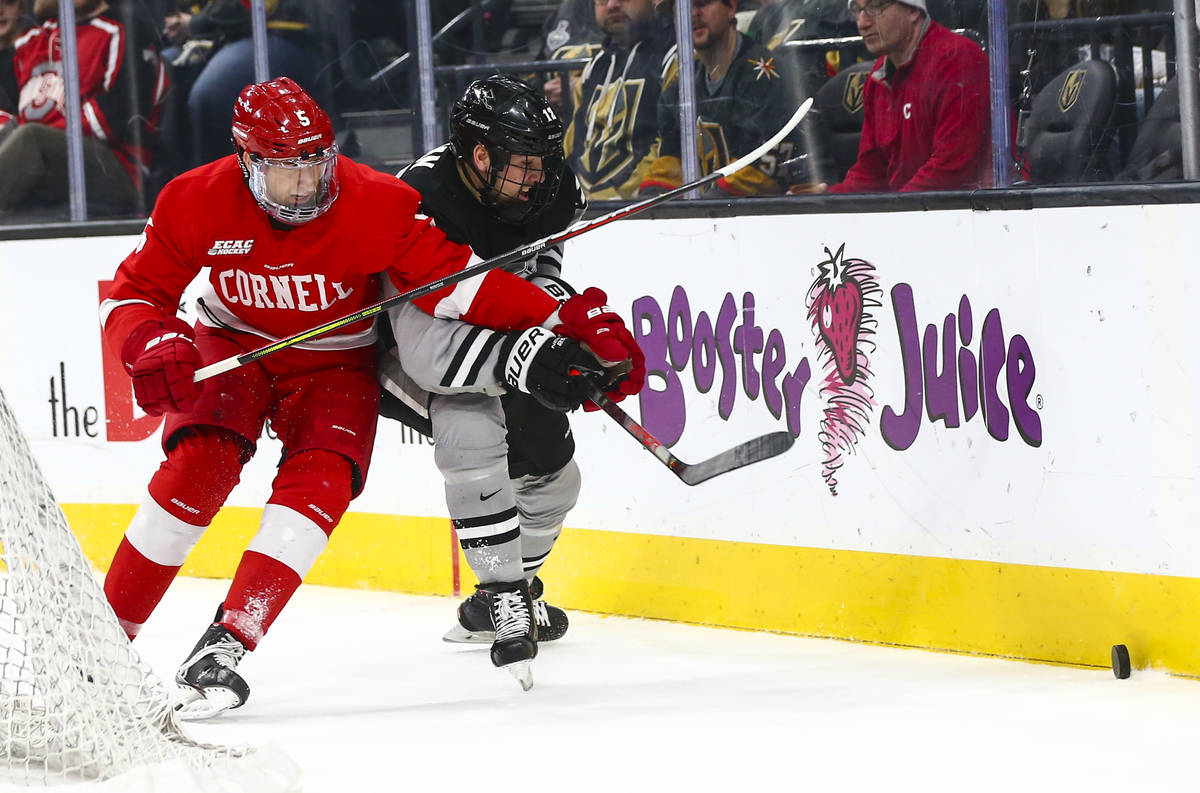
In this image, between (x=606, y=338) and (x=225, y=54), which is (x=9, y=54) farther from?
(x=606, y=338)

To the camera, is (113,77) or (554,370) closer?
(554,370)

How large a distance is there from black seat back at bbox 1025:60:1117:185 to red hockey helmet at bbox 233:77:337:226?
1342 millimetres

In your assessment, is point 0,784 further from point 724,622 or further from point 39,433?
point 39,433

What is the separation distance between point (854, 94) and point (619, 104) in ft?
2.11

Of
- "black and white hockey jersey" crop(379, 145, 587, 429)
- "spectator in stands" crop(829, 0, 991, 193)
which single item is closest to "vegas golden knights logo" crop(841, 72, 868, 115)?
"spectator in stands" crop(829, 0, 991, 193)

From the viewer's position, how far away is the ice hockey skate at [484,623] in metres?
3.55

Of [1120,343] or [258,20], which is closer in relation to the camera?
[1120,343]

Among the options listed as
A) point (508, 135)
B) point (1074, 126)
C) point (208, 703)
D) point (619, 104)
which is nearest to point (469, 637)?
point (208, 703)

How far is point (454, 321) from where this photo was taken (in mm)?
3045

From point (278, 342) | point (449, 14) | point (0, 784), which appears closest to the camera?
point (0, 784)

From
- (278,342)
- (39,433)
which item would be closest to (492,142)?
(278,342)

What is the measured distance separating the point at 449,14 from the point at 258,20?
1.95ft

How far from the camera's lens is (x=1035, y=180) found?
319cm

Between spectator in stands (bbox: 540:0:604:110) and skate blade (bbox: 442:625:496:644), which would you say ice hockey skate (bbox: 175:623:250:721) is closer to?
skate blade (bbox: 442:625:496:644)
